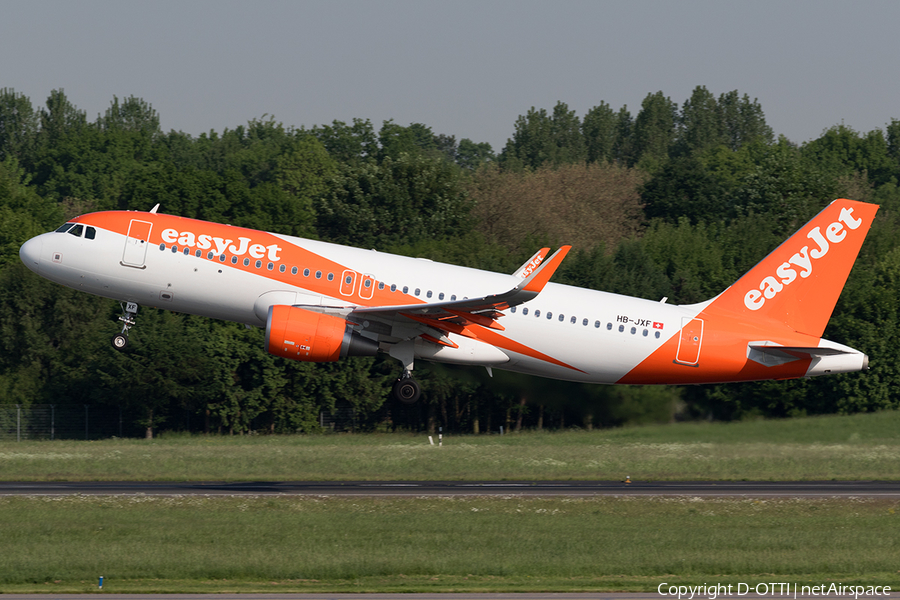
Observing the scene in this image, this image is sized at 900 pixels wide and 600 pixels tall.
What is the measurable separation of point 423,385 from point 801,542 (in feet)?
105

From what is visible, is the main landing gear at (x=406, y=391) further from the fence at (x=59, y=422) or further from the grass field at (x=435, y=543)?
the fence at (x=59, y=422)

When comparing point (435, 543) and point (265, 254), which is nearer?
point (435, 543)

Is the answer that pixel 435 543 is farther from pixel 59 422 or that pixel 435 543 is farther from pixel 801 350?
pixel 59 422

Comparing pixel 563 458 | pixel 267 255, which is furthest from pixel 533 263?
pixel 563 458

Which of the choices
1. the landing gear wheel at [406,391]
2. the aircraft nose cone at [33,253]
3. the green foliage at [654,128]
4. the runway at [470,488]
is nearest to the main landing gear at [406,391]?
the landing gear wheel at [406,391]

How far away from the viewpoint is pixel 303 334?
116 feet

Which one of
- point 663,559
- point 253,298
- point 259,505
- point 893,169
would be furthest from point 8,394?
point 893,169

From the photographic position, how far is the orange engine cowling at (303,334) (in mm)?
35156

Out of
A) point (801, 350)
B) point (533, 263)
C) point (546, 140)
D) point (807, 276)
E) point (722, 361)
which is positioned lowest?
point (722, 361)

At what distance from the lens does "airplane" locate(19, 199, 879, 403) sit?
119 feet

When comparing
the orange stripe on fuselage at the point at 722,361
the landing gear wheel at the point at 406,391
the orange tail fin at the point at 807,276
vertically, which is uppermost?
the orange tail fin at the point at 807,276

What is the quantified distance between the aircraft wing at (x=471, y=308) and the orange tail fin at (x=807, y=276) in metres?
8.51

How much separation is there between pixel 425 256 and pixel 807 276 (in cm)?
3374

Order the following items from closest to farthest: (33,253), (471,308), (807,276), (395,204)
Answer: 1. (471,308)
2. (33,253)
3. (807,276)
4. (395,204)
